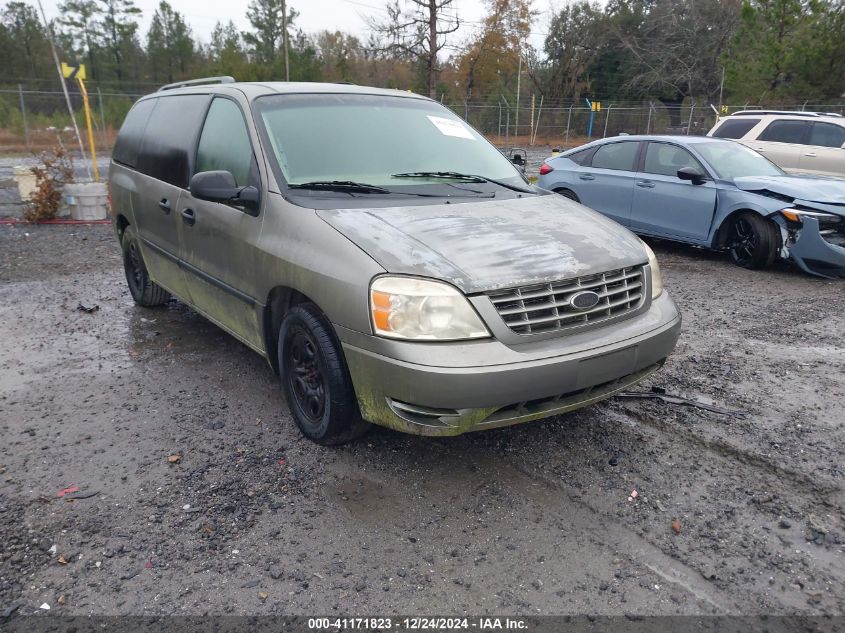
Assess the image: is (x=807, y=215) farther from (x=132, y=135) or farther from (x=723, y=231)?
(x=132, y=135)

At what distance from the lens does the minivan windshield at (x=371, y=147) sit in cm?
362

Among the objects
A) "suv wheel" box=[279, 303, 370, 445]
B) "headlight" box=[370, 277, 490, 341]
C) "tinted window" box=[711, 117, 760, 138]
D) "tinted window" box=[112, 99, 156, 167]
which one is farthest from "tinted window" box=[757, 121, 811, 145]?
"suv wheel" box=[279, 303, 370, 445]

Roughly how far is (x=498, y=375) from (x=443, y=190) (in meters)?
1.40

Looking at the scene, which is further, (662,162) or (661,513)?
(662,162)

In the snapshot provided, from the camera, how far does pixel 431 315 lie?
9.10 ft

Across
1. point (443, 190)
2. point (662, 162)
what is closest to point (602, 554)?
point (443, 190)

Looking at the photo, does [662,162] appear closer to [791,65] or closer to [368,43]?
[791,65]

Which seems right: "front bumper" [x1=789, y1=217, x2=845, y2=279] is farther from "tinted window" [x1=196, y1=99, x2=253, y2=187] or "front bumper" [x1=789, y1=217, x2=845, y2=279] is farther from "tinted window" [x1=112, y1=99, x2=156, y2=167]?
"tinted window" [x1=112, y1=99, x2=156, y2=167]

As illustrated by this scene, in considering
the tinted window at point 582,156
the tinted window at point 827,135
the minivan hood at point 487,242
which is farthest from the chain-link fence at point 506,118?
the minivan hood at point 487,242

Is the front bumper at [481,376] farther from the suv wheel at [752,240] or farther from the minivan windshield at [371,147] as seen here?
the suv wheel at [752,240]

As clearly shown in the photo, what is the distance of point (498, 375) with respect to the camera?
2713mm

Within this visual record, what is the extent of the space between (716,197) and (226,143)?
5765 millimetres

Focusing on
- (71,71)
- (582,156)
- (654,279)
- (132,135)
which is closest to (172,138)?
(132,135)

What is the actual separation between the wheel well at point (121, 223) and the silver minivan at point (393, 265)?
1.24m
